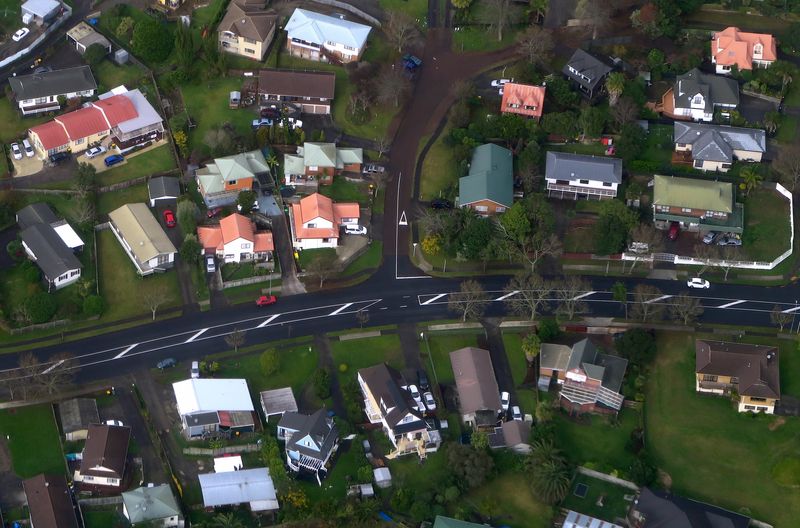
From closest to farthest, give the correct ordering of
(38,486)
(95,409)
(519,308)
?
(38,486) → (95,409) → (519,308)

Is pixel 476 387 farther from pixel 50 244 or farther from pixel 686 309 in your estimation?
pixel 50 244

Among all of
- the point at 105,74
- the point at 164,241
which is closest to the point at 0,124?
the point at 105,74

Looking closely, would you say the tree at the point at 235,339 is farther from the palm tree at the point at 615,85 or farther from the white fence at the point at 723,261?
the palm tree at the point at 615,85

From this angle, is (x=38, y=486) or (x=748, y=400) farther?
(x=748, y=400)

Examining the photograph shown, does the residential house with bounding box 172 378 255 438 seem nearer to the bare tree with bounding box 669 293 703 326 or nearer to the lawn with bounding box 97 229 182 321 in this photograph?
the lawn with bounding box 97 229 182 321

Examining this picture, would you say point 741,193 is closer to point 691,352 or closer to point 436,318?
point 691,352
